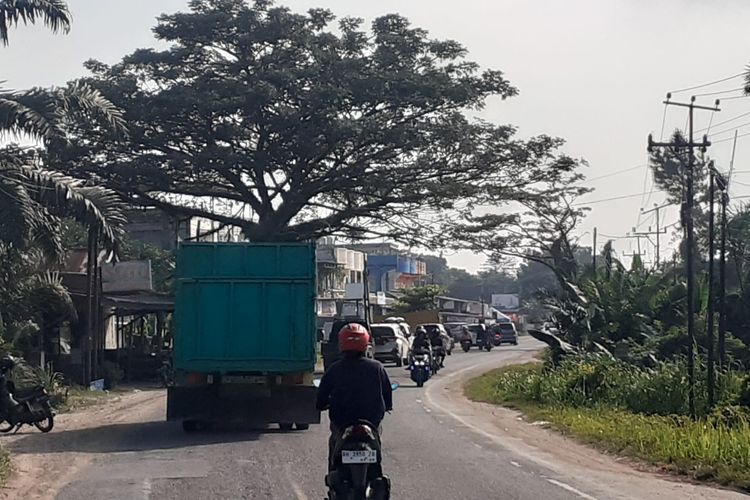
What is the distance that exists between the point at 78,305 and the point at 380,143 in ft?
36.7

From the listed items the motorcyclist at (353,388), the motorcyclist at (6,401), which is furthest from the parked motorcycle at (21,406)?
the motorcyclist at (353,388)

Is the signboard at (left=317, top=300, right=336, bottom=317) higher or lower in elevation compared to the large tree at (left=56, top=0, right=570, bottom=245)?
lower

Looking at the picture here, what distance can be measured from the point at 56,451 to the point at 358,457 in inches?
339

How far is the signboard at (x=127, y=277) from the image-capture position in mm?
32219

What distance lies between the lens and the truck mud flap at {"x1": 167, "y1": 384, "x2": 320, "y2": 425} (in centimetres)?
1802

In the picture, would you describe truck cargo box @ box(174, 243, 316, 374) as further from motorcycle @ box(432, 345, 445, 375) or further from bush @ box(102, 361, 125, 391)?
motorcycle @ box(432, 345, 445, 375)

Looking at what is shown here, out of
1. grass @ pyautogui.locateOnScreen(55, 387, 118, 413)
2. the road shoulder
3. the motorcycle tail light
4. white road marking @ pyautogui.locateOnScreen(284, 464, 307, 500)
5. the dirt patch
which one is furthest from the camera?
grass @ pyautogui.locateOnScreen(55, 387, 118, 413)

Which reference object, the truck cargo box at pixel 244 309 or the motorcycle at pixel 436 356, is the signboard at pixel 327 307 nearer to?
the motorcycle at pixel 436 356

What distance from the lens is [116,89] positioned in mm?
37094

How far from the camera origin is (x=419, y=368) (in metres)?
32.2

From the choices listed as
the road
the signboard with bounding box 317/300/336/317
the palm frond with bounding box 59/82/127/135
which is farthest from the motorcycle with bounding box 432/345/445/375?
the signboard with bounding box 317/300/336/317

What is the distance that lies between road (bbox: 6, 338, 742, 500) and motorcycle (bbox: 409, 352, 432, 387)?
10.8 meters

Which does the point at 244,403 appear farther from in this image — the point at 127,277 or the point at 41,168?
the point at 127,277

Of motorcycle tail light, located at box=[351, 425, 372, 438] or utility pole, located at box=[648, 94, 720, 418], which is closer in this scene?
motorcycle tail light, located at box=[351, 425, 372, 438]
